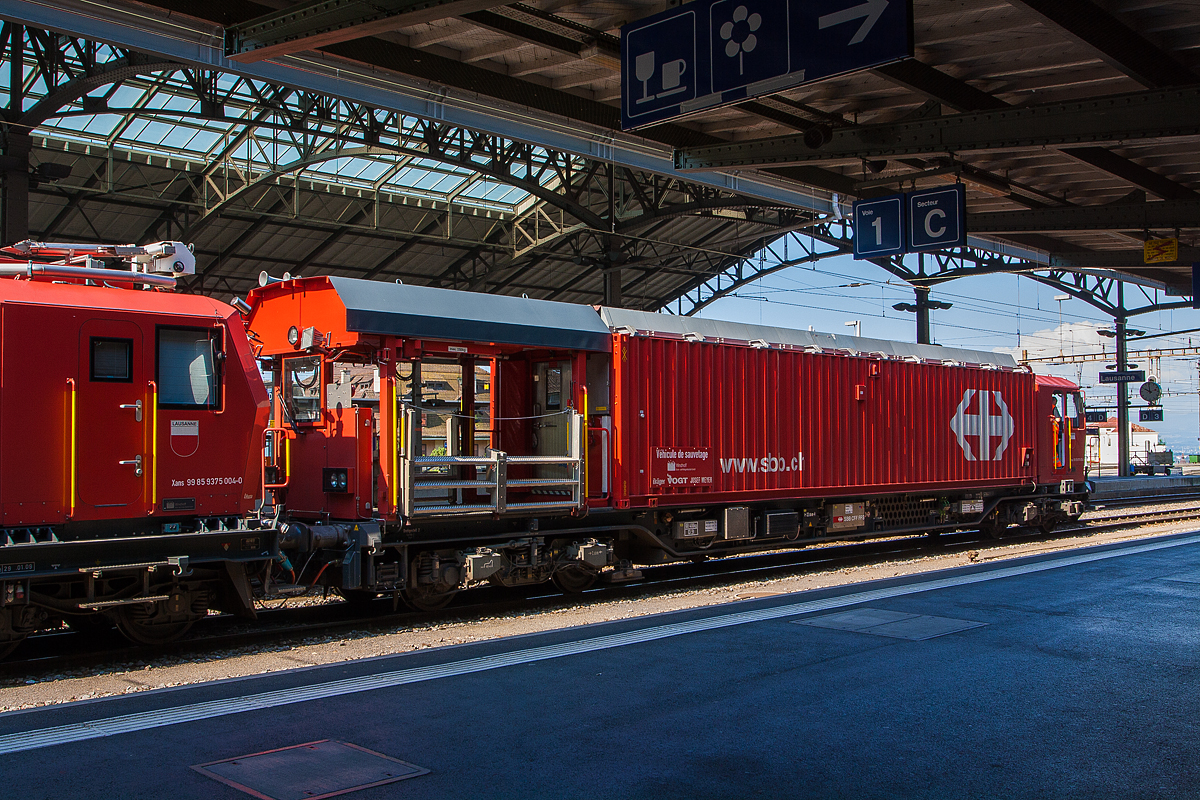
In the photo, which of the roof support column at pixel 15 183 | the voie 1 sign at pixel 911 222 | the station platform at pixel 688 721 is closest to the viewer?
the station platform at pixel 688 721

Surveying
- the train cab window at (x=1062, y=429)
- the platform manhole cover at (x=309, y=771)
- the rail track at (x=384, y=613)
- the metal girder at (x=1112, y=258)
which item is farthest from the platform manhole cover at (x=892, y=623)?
the metal girder at (x=1112, y=258)

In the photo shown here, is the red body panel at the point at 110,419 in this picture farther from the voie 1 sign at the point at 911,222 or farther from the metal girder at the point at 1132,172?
the metal girder at the point at 1132,172

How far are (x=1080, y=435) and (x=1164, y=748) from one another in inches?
720

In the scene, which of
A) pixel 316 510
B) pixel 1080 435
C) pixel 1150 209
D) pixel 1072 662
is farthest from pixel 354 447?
pixel 1080 435

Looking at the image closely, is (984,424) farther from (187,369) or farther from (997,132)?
(187,369)

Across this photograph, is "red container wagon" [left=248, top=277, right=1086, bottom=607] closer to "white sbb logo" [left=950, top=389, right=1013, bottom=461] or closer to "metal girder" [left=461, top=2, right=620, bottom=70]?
"white sbb logo" [left=950, top=389, right=1013, bottom=461]

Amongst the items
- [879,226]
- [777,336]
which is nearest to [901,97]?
[879,226]

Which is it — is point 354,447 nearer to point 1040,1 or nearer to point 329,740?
point 329,740

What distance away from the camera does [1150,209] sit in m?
17.1

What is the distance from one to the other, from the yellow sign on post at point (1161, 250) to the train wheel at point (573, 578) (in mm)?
13630

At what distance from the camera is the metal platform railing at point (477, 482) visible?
35.4 feet

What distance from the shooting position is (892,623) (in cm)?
1002

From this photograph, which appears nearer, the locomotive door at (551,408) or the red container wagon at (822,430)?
the locomotive door at (551,408)

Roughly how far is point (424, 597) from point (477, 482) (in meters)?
1.55
